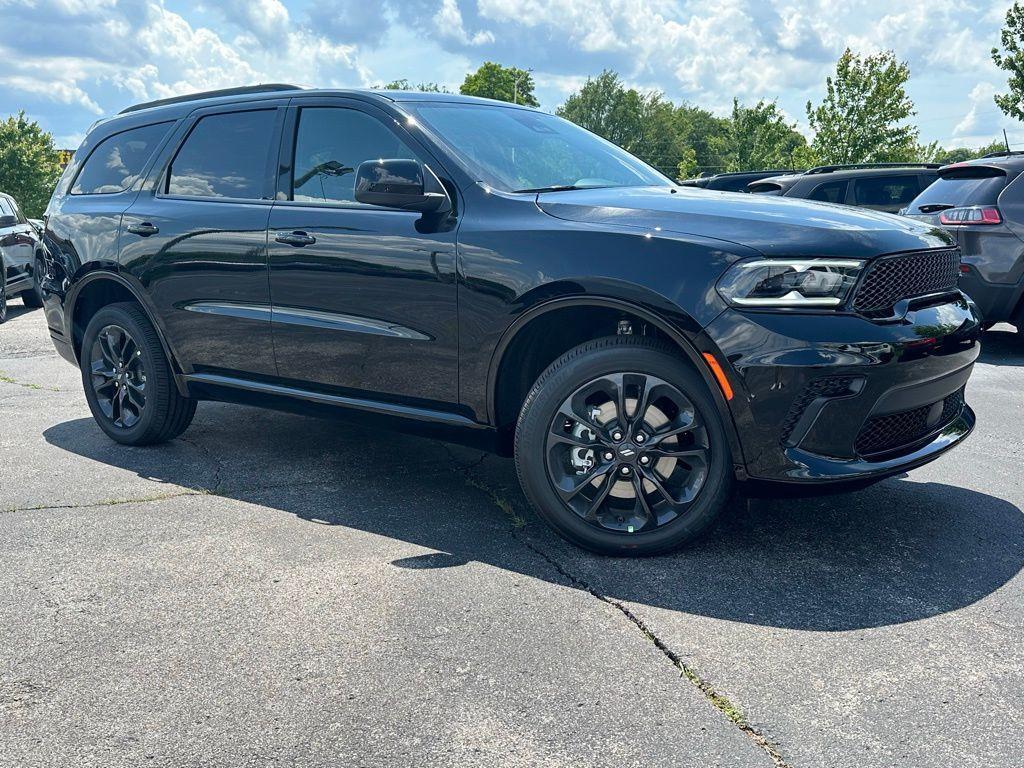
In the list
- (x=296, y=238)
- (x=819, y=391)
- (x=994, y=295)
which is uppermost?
(x=296, y=238)

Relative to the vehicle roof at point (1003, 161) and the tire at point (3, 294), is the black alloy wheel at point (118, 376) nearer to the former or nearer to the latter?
the vehicle roof at point (1003, 161)

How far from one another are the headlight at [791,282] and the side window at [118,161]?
3.51 metres

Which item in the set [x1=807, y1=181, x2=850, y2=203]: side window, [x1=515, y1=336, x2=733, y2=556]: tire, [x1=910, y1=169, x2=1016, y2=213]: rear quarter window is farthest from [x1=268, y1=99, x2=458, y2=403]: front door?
[x1=807, y1=181, x2=850, y2=203]: side window

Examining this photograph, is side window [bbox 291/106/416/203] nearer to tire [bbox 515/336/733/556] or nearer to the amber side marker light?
tire [bbox 515/336/733/556]

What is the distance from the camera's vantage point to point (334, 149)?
4547 mm

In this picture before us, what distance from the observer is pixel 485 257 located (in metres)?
3.87

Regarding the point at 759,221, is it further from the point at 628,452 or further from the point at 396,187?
the point at 396,187

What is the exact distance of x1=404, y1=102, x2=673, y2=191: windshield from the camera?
13.8 ft

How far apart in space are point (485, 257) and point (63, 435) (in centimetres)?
339

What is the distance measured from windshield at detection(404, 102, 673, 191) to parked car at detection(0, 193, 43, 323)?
955cm

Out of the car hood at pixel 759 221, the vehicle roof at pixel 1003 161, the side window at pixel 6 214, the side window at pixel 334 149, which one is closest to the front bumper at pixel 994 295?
the vehicle roof at pixel 1003 161

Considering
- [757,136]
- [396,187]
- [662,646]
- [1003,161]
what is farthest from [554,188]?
[757,136]

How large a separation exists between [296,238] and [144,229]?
1211mm

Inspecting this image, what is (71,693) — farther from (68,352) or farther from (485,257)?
(68,352)
